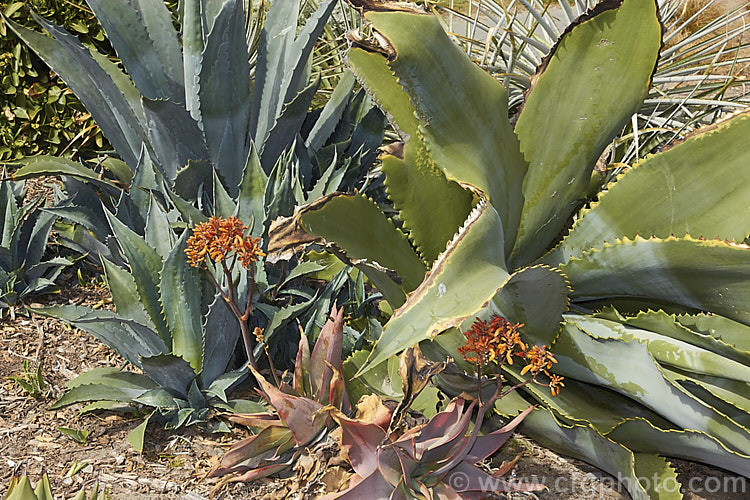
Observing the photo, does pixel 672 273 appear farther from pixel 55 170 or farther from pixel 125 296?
pixel 55 170

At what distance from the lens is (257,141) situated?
2.65 m

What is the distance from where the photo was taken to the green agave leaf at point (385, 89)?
183cm

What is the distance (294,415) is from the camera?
69.0 inches

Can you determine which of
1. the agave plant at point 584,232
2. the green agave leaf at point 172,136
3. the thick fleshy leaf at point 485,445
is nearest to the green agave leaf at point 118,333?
the agave plant at point 584,232

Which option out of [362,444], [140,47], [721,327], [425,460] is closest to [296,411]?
[362,444]

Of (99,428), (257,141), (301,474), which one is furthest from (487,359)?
(257,141)

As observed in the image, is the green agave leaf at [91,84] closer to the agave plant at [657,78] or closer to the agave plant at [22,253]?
the agave plant at [22,253]

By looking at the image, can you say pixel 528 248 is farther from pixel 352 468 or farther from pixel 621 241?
pixel 352 468

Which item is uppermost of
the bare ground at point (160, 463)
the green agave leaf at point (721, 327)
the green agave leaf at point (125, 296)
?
the green agave leaf at point (721, 327)

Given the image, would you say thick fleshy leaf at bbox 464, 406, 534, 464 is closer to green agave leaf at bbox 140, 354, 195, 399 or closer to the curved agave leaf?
the curved agave leaf

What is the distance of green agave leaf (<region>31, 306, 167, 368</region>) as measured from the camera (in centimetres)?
196

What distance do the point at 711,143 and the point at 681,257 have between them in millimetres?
330

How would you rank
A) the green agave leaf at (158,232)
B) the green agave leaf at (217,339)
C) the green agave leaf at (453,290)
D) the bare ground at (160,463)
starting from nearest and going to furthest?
the green agave leaf at (453,290)
the bare ground at (160,463)
the green agave leaf at (217,339)
the green agave leaf at (158,232)

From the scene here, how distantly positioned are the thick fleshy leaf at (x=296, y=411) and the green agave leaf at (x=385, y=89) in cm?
74
